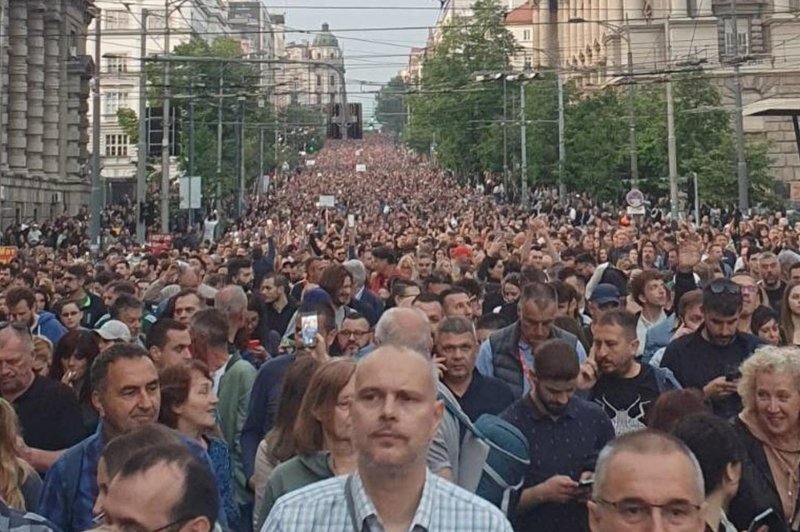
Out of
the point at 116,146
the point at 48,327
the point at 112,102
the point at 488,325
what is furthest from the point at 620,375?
the point at 116,146

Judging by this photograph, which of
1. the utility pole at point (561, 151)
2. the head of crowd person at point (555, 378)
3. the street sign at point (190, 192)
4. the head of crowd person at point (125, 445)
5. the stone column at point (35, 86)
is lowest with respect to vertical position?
the head of crowd person at point (125, 445)

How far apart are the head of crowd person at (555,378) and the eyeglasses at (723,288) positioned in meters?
2.28

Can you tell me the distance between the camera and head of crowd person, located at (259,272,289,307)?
14508 millimetres

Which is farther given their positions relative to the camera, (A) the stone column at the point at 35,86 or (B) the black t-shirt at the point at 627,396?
(A) the stone column at the point at 35,86

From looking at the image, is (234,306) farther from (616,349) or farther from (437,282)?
(437,282)

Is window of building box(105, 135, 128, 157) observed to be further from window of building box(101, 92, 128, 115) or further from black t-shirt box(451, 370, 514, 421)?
black t-shirt box(451, 370, 514, 421)

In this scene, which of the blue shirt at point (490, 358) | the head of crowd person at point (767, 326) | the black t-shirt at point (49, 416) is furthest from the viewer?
the head of crowd person at point (767, 326)

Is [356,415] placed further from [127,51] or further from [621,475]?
[127,51]

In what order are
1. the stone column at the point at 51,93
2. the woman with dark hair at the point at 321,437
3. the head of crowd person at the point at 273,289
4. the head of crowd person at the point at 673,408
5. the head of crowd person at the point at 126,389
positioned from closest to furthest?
the woman with dark hair at the point at 321,437 → the head of crowd person at the point at 673,408 → the head of crowd person at the point at 126,389 → the head of crowd person at the point at 273,289 → the stone column at the point at 51,93

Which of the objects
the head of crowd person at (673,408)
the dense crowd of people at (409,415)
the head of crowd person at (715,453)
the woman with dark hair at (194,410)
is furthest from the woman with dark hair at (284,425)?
the head of crowd person at (715,453)

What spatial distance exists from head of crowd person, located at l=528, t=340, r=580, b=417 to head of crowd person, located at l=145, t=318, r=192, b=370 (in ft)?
8.43

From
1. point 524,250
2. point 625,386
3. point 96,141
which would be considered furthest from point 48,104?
point 625,386

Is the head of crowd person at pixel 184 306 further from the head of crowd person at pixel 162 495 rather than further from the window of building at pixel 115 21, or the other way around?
the window of building at pixel 115 21

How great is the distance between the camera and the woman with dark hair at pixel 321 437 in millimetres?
5934
